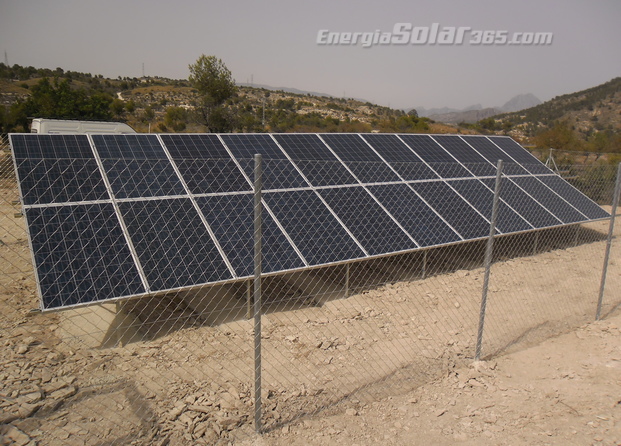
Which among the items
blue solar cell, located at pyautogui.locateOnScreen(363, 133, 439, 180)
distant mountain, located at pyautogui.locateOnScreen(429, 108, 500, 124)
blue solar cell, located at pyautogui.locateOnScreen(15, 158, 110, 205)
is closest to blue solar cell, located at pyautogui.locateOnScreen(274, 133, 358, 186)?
blue solar cell, located at pyautogui.locateOnScreen(363, 133, 439, 180)

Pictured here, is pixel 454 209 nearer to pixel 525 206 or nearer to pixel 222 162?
pixel 525 206

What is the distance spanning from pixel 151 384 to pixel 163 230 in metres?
2.54

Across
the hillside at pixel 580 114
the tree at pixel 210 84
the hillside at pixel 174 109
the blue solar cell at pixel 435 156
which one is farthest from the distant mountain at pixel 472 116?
the blue solar cell at pixel 435 156

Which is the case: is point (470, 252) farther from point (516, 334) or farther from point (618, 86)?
point (618, 86)

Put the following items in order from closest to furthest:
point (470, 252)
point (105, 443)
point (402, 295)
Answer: point (105, 443), point (402, 295), point (470, 252)

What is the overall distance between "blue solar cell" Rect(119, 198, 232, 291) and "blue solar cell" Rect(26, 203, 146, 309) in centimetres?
23

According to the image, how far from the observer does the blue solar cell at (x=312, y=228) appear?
792cm

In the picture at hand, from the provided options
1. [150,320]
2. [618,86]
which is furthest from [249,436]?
[618,86]

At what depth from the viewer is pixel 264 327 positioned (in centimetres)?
706

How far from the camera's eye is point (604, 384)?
577 centimetres

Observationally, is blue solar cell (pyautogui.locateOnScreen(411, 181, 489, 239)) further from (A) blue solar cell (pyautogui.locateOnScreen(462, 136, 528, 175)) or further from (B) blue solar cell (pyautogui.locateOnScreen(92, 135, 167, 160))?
(B) blue solar cell (pyautogui.locateOnScreen(92, 135, 167, 160))

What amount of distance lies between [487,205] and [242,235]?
264 inches

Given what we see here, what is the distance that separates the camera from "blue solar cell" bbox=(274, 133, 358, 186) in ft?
31.8

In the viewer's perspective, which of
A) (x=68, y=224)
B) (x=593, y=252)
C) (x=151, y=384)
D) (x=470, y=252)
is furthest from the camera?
(x=593, y=252)
